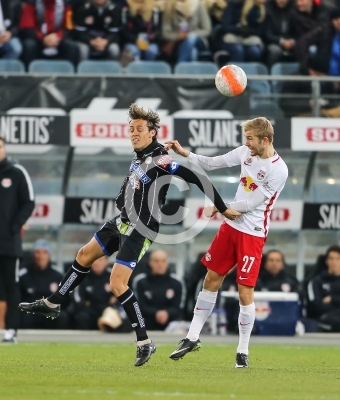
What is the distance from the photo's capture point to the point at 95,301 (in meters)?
16.0

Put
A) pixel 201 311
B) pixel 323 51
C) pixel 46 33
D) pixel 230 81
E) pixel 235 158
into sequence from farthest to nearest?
pixel 46 33 < pixel 323 51 < pixel 230 81 < pixel 201 311 < pixel 235 158

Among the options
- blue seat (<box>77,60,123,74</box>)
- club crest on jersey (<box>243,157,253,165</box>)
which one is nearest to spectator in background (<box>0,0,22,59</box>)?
blue seat (<box>77,60,123,74</box>)

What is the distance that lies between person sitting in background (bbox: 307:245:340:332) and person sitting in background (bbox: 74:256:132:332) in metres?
2.88

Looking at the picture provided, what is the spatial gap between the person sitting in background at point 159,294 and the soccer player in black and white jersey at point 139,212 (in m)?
6.11

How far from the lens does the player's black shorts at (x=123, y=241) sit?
9.70 m

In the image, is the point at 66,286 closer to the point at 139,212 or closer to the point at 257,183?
the point at 139,212

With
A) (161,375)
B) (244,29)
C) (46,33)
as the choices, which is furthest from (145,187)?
(244,29)

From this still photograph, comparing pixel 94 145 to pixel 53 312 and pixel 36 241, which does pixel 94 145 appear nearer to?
pixel 36 241

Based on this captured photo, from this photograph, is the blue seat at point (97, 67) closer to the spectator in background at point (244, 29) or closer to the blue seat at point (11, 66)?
the blue seat at point (11, 66)

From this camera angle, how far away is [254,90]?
53.6 ft

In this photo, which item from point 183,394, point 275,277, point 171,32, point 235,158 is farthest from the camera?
point 171,32

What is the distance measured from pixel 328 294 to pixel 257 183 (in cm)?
672

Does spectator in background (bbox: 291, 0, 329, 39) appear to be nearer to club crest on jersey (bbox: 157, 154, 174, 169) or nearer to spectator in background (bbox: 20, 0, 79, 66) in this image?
spectator in background (bbox: 20, 0, 79, 66)

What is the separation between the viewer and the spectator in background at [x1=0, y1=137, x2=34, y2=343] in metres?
13.3
